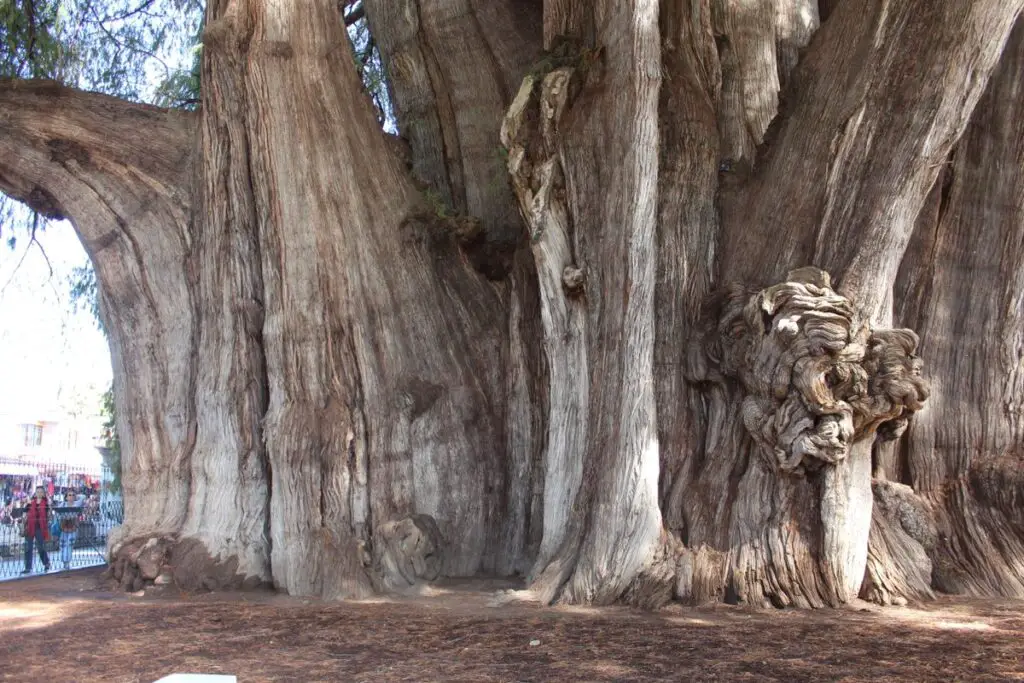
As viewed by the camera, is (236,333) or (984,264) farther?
(236,333)

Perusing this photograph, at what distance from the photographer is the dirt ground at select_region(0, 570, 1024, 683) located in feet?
13.8

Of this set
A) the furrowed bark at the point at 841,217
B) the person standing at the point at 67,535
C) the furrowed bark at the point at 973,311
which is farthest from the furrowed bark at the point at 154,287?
the furrowed bark at the point at 973,311

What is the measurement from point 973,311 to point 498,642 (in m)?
4.53

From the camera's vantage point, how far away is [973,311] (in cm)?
720

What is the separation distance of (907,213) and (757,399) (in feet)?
5.20

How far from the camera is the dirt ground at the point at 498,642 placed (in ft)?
13.8

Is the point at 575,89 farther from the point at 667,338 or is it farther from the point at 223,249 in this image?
the point at 223,249

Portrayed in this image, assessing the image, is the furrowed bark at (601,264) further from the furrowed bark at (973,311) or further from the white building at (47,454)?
the white building at (47,454)

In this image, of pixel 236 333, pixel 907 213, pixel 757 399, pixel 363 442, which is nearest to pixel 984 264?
pixel 907 213

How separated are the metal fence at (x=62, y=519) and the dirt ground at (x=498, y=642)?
451 centimetres

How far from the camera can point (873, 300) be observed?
627 centimetres

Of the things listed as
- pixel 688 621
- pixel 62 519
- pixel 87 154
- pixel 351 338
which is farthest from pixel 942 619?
pixel 62 519

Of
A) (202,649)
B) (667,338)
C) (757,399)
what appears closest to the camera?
(202,649)

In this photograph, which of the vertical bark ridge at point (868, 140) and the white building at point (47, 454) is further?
the white building at point (47, 454)
